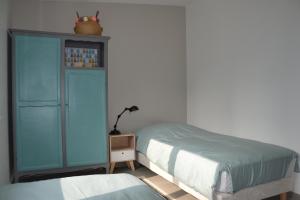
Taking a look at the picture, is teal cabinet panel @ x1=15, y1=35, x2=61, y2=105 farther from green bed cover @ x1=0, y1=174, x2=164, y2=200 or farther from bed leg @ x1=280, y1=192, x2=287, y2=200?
bed leg @ x1=280, y1=192, x2=287, y2=200

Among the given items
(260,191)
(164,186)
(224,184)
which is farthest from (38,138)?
(260,191)

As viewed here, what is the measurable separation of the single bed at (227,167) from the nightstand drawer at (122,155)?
0.61 meters

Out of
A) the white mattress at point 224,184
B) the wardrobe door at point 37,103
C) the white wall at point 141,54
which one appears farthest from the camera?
the white wall at point 141,54

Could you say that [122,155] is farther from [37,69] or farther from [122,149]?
[37,69]

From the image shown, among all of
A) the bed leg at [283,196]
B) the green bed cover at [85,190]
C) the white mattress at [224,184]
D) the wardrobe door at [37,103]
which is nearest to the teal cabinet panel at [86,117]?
the wardrobe door at [37,103]

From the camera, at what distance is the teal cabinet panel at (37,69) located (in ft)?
10.1

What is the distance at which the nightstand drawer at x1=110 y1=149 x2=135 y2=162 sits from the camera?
143 inches

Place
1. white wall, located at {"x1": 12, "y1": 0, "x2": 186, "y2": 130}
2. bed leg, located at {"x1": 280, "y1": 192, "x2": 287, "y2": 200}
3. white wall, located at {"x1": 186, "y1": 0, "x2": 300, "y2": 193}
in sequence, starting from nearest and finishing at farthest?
bed leg, located at {"x1": 280, "y1": 192, "x2": 287, "y2": 200}
white wall, located at {"x1": 186, "y1": 0, "x2": 300, "y2": 193}
white wall, located at {"x1": 12, "y1": 0, "x2": 186, "y2": 130}

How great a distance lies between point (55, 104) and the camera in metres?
3.24

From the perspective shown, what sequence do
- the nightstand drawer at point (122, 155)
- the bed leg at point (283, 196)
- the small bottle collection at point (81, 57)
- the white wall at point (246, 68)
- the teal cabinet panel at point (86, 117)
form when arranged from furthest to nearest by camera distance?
the nightstand drawer at point (122, 155)
the small bottle collection at point (81, 57)
the teal cabinet panel at point (86, 117)
the white wall at point (246, 68)
the bed leg at point (283, 196)

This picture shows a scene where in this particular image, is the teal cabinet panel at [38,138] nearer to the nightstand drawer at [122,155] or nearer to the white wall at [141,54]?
the nightstand drawer at [122,155]

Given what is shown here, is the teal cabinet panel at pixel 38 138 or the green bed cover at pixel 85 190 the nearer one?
the green bed cover at pixel 85 190

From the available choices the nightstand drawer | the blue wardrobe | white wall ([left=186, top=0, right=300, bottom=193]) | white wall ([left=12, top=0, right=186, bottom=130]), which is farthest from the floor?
white wall ([left=186, top=0, right=300, bottom=193])

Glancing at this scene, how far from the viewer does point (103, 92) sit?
3.45 metres
